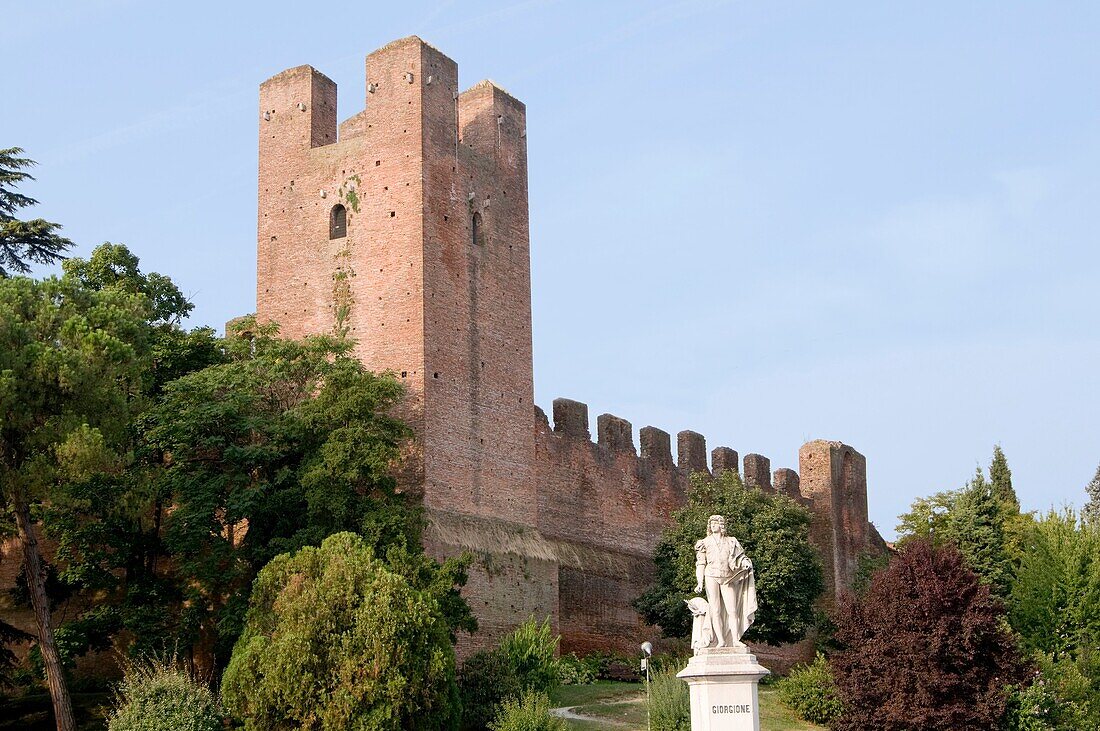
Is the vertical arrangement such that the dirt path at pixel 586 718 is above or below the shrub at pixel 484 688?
below

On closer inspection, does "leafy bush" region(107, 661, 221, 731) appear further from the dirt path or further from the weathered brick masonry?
the dirt path

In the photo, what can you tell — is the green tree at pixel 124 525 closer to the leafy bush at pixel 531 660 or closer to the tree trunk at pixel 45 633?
the tree trunk at pixel 45 633

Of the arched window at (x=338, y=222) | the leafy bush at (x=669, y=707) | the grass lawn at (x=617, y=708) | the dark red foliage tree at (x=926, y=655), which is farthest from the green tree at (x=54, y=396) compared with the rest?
the dark red foliage tree at (x=926, y=655)

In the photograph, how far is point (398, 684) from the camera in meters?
26.8

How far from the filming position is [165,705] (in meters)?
26.7

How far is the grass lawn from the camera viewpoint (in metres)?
31.1

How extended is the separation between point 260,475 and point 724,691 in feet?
43.3

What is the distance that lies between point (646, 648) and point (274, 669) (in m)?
7.50

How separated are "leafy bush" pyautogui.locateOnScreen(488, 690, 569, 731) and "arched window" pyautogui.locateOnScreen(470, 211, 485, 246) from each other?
11260 mm

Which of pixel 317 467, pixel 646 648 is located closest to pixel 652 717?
pixel 646 648

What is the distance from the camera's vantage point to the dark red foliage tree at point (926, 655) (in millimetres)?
31750

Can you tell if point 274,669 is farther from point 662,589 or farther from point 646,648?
point 662,589


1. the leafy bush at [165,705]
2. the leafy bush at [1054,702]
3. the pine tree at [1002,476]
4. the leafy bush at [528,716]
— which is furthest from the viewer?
the pine tree at [1002,476]

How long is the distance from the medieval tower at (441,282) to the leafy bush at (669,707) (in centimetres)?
494
